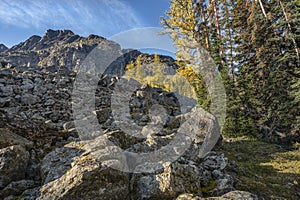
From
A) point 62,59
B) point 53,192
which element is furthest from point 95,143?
point 62,59

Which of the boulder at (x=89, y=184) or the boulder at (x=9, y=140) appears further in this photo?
the boulder at (x=9, y=140)

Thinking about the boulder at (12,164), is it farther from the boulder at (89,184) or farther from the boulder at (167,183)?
the boulder at (167,183)

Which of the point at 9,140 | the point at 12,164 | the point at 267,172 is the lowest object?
the point at 267,172

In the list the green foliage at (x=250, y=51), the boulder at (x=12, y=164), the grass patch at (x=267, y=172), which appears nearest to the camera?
the boulder at (x=12, y=164)

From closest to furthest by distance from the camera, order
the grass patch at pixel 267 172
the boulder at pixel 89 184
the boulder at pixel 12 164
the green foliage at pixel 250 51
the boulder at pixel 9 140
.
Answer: the boulder at pixel 89 184 < the boulder at pixel 12 164 < the boulder at pixel 9 140 < the grass patch at pixel 267 172 < the green foliage at pixel 250 51

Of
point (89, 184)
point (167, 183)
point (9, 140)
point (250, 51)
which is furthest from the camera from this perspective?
point (250, 51)

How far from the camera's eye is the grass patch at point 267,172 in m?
7.21

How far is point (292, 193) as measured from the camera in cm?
738

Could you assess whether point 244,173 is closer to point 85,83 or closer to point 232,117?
point 232,117

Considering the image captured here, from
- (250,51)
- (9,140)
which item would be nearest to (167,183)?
(9,140)

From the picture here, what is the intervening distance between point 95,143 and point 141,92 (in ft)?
56.9

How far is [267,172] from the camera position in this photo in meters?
10.2

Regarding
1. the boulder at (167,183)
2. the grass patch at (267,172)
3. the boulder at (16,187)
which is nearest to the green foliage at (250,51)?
A: the grass patch at (267,172)

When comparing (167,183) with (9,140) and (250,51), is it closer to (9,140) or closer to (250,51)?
(9,140)
